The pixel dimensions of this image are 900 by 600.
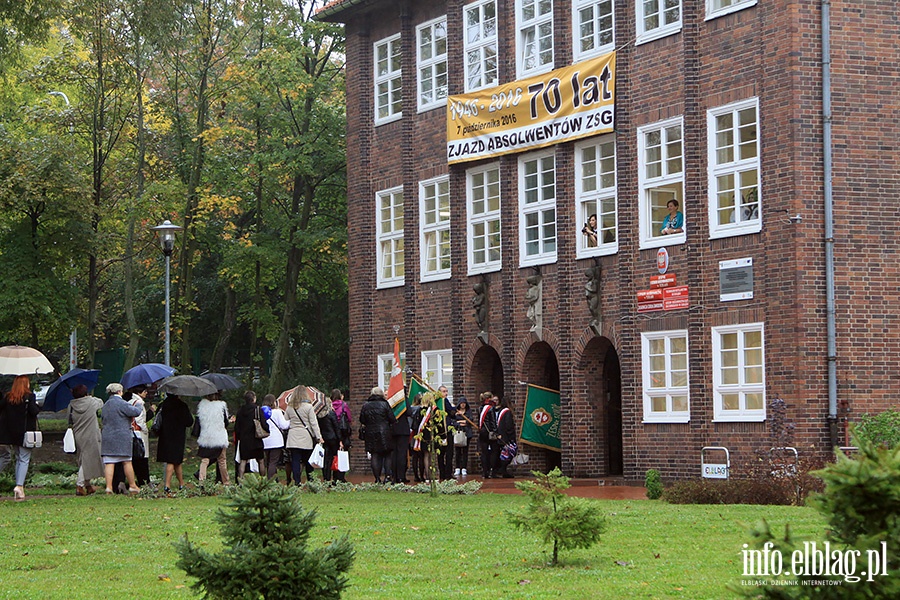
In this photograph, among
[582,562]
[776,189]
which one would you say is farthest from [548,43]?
[582,562]

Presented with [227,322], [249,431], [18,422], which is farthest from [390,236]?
[18,422]

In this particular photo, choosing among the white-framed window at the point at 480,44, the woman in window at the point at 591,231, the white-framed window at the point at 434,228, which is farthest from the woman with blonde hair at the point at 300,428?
the white-framed window at the point at 480,44

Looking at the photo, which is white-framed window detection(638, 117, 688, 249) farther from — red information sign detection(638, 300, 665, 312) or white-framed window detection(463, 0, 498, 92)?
white-framed window detection(463, 0, 498, 92)

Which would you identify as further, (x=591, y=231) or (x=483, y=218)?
(x=483, y=218)

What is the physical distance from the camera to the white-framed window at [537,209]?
30.9m

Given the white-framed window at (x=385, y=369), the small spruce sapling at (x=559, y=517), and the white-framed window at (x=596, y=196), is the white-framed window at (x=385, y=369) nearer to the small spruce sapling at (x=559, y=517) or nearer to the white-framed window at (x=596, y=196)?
the white-framed window at (x=596, y=196)

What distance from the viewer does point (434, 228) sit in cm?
3472

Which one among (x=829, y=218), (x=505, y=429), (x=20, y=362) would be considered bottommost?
(x=505, y=429)

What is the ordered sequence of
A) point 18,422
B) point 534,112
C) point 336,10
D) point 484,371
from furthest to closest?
point 336,10, point 484,371, point 534,112, point 18,422

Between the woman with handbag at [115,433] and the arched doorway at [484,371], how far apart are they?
35.9ft

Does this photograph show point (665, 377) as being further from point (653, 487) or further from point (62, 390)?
point (62, 390)

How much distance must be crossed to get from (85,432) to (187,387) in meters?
1.93

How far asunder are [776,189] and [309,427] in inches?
346

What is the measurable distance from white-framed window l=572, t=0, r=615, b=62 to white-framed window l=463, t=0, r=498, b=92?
2.81 m
